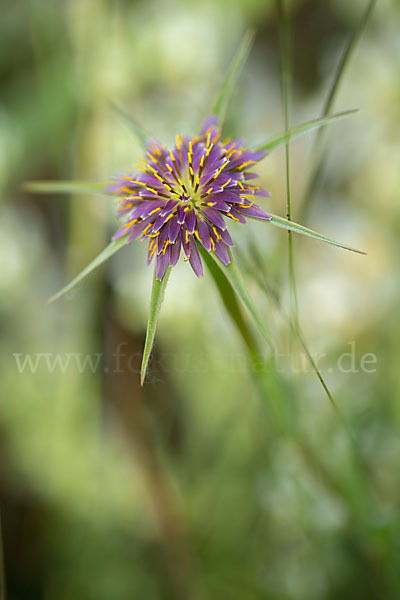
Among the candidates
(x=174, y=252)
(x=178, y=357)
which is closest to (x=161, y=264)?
(x=174, y=252)

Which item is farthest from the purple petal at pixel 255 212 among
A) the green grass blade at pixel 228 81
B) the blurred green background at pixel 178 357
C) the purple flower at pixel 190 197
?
the blurred green background at pixel 178 357

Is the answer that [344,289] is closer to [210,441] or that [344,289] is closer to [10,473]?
[210,441]

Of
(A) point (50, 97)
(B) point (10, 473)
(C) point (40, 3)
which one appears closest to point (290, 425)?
(B) point (10, 473)

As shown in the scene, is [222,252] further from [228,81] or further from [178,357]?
[178,357]

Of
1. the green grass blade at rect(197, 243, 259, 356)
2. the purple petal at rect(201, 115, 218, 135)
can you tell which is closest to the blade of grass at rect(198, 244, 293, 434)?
the green grass blade at rect(197, 243, 259, 356)

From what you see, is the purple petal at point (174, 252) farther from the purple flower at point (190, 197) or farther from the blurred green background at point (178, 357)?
the blurred green background at point (178, 357)

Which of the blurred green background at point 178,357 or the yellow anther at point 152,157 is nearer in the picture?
the yellow anther at point 152,157
